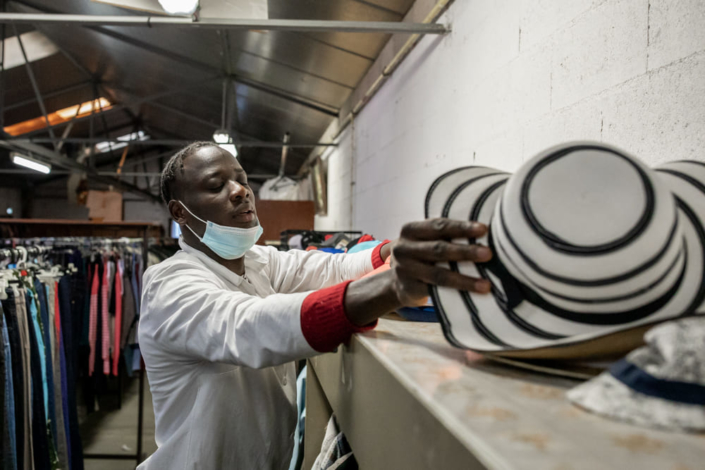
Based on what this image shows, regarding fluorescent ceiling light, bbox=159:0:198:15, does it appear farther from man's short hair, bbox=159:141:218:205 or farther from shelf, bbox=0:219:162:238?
shelf, bbox=0:219:162:238

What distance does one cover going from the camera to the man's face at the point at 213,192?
156cm

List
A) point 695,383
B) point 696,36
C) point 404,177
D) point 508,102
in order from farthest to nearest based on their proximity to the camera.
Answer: point 404,177 < point 508,102 < point 696,36 < point 695,383

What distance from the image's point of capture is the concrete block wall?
3.73 ft

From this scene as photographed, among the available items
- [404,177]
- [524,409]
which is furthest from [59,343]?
[524,409]

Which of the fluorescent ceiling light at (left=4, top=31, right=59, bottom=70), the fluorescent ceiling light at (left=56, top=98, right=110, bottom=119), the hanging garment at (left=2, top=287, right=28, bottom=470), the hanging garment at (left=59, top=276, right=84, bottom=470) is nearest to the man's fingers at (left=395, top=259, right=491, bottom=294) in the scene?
the hanging garment at (left=2, top=287, right=28, bottom=470)

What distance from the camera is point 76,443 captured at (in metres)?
2.69

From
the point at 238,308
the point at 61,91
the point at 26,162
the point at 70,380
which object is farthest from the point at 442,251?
the point at 61,91

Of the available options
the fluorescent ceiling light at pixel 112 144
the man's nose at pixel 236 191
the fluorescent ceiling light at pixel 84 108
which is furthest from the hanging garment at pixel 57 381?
the fluorescent ceiling light at pixel 112 144

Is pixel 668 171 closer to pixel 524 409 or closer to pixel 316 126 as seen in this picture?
pixel 524 409

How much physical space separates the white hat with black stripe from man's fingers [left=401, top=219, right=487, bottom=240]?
0.09 feet

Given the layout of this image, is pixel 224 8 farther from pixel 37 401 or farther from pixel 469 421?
pixel 469 421

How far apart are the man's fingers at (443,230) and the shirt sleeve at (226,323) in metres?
0.30

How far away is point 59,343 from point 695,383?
10.3 feet

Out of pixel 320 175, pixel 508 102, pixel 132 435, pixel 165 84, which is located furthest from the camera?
pixel 320 175
